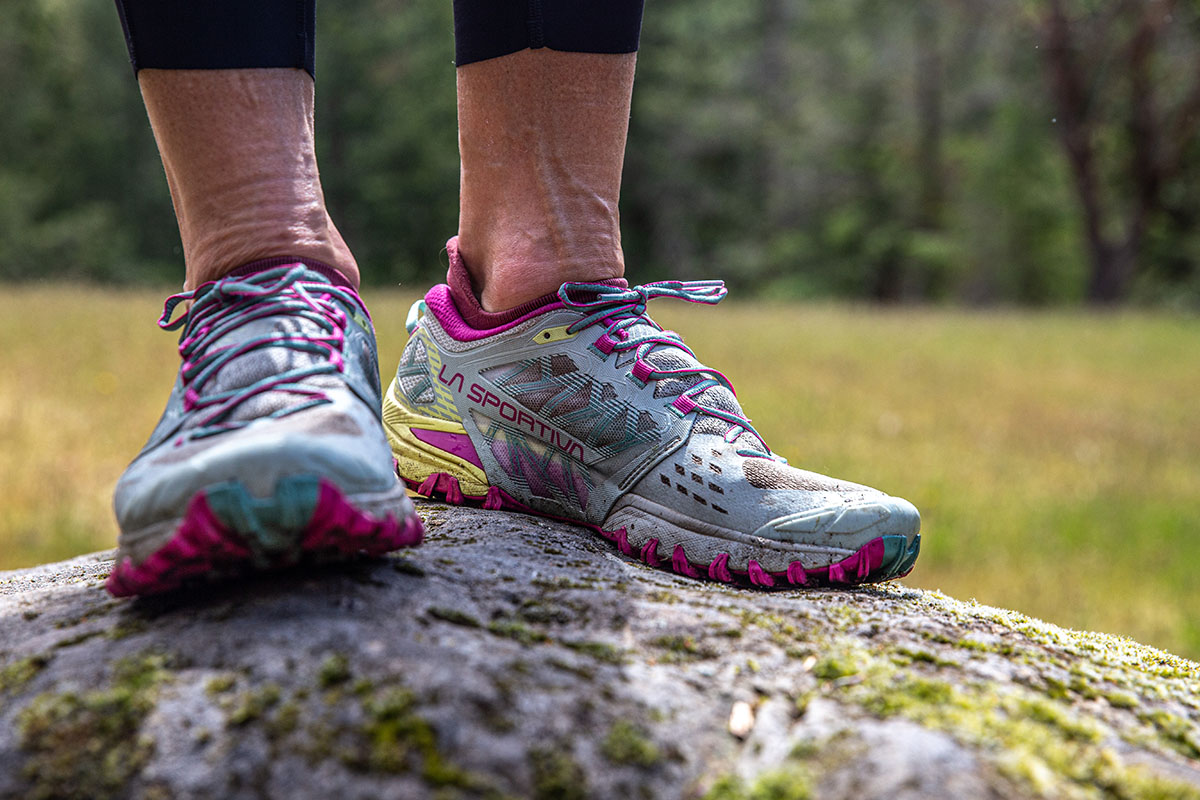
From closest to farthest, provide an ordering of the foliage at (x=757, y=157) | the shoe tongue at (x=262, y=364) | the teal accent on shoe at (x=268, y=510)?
1. the teal accent on shoe at (x=268, y=510)
2. the shoe tongue at (x=262, y=364)
3. the foliage at (x=757, y=157)

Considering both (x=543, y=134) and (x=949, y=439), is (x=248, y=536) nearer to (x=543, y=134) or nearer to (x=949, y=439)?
(x=543, y=134)

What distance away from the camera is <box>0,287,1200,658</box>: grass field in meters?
3.25

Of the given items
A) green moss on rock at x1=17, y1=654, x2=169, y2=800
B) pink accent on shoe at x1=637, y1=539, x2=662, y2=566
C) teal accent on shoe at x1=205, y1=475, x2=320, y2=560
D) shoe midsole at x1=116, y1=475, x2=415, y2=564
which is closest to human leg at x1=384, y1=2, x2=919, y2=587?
pink accent on shoe at x1=637, y1=539, x2=662, y2=566

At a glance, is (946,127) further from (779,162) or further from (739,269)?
(739,269)

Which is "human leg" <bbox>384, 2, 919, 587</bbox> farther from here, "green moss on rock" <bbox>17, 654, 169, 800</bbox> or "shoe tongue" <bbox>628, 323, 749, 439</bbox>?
"green moss on rock" <bbox>17, 654, 169, 800</bbox>

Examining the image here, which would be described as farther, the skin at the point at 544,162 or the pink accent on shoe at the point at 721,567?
the skin at the point at 544,162

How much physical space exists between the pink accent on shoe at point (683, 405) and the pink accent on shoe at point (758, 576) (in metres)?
0.27

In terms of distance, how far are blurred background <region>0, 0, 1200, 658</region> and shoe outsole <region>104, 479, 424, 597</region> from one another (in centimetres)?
109

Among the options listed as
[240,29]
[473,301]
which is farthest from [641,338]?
[240,29]

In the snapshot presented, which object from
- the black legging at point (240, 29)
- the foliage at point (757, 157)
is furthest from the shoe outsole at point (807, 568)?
the foliage at point (757, 157)

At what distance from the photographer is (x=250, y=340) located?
46.6 inches

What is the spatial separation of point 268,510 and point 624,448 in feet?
2.26

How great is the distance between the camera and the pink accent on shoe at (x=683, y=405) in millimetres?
1505

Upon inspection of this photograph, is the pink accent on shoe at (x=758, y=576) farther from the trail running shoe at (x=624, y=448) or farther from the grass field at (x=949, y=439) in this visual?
the grass field at (x=949, y=439)
